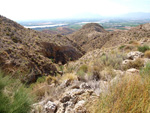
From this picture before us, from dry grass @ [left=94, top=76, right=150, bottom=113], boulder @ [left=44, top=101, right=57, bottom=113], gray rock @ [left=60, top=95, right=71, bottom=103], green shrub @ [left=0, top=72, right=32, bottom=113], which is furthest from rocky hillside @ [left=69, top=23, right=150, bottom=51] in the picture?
green shrub @ [left=0, top=72, right=32, bottom=113]

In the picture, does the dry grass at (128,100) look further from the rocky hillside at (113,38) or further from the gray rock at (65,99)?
the rocky hillside at (113,38)

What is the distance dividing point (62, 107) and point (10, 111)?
3.68 feet

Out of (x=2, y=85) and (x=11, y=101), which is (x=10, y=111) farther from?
(x=2, y=85)

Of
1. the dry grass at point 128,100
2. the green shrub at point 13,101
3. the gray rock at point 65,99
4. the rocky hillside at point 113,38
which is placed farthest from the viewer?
the rocky hillside at point 113,38

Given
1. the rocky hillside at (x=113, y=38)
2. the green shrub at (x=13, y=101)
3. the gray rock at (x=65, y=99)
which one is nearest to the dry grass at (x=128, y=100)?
the gray rock at (x=65, y=99)

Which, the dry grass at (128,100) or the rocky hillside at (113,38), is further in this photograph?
the rocky hillside at (113,38)

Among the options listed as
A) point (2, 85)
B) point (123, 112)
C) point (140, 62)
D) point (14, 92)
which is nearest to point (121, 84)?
point (123, 112)

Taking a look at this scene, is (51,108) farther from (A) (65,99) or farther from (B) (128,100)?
(B) (128,100)

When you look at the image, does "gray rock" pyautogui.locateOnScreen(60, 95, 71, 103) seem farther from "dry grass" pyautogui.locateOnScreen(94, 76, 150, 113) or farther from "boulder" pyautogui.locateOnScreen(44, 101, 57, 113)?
"dry grass" pyautogui.locateOnScreen(94, 76, 150, 113)

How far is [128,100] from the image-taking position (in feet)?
5.26

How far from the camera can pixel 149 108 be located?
1395 millimetres

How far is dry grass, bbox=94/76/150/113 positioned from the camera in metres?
1.48

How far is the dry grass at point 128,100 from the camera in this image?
4.86ft

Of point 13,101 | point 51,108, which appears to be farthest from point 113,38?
point 13,101
